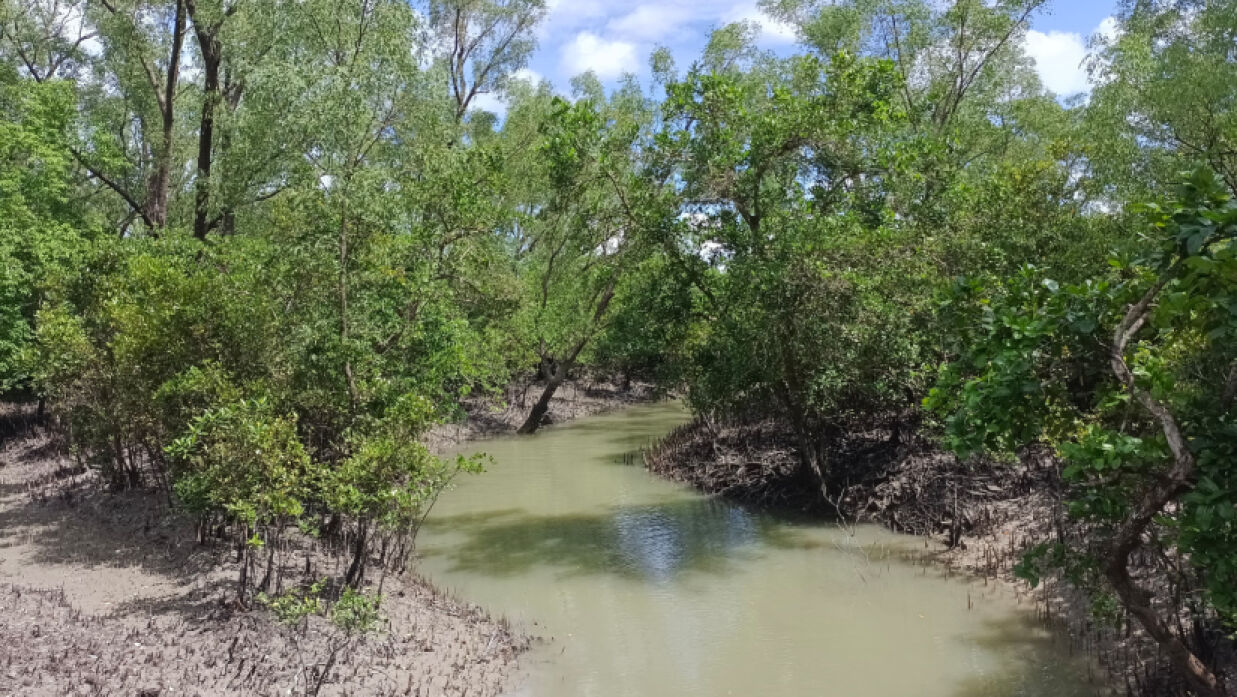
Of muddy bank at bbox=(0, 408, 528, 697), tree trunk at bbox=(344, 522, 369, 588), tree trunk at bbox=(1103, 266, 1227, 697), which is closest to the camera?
tree trunk at bbox=(1103, 266, 1227, 697)

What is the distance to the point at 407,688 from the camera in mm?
7836

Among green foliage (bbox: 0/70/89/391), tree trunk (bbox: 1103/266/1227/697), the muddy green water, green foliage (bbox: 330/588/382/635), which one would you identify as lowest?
the muddy green water

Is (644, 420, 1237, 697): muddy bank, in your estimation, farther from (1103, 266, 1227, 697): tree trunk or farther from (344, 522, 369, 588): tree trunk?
(344, 522, 369, 588): tree trunk

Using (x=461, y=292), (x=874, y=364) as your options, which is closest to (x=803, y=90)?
(x=874, y=364)

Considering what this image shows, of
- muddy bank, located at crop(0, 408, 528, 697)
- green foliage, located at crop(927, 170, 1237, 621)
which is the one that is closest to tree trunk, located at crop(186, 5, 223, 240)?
muddy bank, located at crop(0, 408, 528, 697)

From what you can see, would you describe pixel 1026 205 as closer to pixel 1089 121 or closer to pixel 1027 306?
pixel 1089 121

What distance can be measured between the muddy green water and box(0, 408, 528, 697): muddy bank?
0.97m

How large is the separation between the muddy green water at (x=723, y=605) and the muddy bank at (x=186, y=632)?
974mm

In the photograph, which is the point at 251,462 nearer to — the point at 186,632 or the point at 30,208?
the point at 186,632

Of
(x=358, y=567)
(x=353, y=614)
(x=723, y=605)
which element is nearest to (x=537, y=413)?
(x=723, y=605)

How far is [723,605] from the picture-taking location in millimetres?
11109

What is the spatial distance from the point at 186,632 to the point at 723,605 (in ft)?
22.2

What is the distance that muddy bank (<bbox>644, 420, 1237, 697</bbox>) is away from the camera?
825 centimetres

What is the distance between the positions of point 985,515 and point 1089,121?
7.45 m
